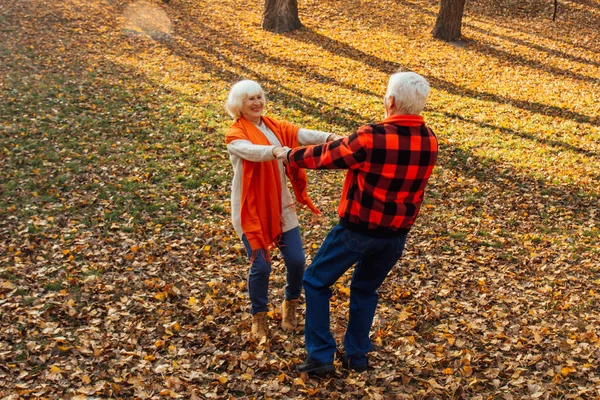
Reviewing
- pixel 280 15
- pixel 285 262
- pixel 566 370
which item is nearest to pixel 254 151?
pixel 285 262

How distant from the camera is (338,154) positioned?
3.67 m

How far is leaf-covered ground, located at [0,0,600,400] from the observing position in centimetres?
475

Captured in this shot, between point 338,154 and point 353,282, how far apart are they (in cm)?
112

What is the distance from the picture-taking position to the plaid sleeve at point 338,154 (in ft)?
11.8

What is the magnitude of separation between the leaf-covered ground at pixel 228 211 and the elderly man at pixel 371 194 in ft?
2.49

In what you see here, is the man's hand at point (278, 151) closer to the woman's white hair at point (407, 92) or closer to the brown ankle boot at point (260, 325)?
the woman's white hair at point (407, 92)

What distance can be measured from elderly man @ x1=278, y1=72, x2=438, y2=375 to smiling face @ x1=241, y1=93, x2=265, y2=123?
0.53 m

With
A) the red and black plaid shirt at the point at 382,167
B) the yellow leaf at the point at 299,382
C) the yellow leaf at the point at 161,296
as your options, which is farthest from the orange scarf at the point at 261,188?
the yellow leaf at the point at 161,296

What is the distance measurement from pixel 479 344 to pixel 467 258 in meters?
1.90

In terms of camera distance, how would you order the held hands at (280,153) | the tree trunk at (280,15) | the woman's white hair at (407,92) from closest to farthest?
1. the woman's white hair at (407,92)
2. the held hands at (280,153)
3. the tree trunk at (280,15)

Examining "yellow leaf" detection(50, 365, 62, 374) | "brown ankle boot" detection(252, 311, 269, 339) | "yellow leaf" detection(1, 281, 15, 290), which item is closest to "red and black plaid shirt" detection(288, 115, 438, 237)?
"brown ankle boot" detection(252, 311, 269, 339)

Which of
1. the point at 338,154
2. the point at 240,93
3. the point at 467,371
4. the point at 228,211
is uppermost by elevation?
the point at 240,93

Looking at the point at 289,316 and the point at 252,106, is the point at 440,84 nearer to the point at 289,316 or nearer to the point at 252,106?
the point at 289,316

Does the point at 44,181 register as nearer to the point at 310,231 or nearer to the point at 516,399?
the point at 310,231
